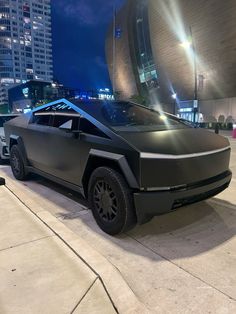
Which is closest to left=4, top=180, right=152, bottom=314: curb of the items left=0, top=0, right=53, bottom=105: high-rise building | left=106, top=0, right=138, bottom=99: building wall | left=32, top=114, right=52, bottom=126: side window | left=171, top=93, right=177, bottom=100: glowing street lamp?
left=32, top=114, right=52, bottom=126: side window

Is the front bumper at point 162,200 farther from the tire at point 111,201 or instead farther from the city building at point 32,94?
the city building at point 32,94

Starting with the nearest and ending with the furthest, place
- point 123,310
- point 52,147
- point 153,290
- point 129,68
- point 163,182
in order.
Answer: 1. point 123,310
2. point 153,290
3. point 163,182
4. point 52,147
5. point 129,68

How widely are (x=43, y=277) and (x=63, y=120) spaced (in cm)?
232

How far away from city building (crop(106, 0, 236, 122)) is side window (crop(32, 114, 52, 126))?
22673 millimetres

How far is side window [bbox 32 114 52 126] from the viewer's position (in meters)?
4.53

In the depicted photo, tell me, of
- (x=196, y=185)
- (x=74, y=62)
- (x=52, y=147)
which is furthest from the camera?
(x=74, y=62)

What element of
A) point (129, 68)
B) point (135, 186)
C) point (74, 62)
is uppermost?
point (74, 62)

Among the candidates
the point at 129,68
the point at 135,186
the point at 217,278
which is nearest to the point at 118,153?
the point at 135,186

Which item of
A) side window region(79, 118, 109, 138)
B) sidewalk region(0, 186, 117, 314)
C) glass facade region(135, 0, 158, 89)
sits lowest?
sidewalk region(0, 186, 117, 314)

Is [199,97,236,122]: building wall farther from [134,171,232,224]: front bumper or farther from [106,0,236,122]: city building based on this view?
[134,171,232,224]: front bumper

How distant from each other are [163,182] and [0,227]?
2.01 metres

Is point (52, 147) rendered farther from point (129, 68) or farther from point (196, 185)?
point (129, 68)

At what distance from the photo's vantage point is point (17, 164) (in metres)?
5.61

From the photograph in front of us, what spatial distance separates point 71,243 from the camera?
2.95m
